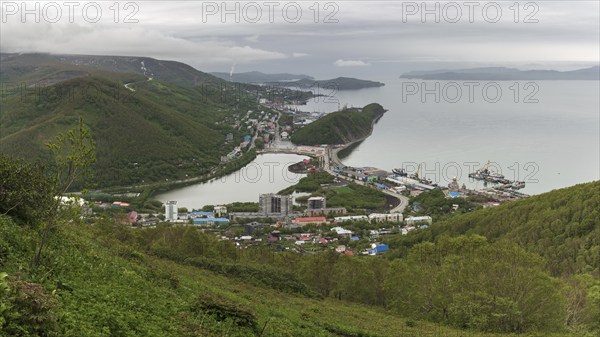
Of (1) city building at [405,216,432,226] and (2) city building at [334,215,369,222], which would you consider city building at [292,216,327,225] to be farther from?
(1) city building at [405,216,432,226]

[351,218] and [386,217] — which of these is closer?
[351,218]

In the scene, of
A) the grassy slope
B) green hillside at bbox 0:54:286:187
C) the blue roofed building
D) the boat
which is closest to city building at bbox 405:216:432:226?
the blue roofed building

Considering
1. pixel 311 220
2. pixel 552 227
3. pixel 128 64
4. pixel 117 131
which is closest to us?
pixel 552 227

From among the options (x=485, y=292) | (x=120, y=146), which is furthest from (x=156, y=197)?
(x=485, y=292)

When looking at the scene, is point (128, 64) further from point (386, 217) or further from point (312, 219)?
point (386, 217)

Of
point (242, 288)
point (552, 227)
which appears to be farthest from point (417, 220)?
point (242, 288)

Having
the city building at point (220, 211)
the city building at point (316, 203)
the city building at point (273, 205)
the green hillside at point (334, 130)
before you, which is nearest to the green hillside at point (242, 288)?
the city building at point (220, 211)
